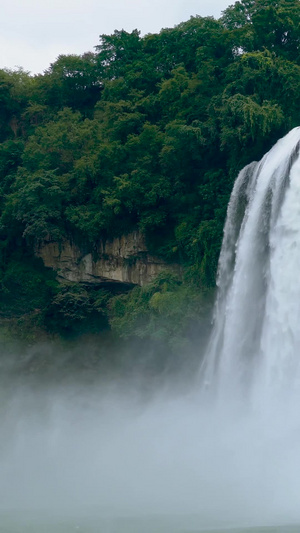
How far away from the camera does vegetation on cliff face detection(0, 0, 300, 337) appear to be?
21.9 meters

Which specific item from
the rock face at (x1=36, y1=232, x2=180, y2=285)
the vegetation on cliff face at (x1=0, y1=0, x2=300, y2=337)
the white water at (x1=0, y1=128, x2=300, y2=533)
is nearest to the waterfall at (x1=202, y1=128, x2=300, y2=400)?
the white water at (x1=0, y1=128, x2=300, y2=533)

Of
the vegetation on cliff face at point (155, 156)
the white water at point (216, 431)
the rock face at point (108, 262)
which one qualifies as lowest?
the white water at point (216, 431)

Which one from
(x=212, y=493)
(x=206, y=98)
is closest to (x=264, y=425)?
(x=212, y=493)

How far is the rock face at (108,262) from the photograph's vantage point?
24.2m

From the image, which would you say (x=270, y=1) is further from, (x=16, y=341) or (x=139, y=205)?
(x=16, y=341)

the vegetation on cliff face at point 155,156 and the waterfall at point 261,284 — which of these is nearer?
the waterfall at point 261,284

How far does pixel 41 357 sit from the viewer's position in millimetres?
25891

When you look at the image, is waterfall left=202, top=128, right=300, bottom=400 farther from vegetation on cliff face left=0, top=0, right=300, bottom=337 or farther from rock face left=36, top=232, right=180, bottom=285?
rock face left=36, top=232, right=180, bottom=285

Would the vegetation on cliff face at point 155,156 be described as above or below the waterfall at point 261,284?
above

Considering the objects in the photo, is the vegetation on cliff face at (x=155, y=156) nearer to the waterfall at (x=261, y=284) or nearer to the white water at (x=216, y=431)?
the waterfall at (x=261, y=284)

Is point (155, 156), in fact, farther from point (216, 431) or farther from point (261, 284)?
point (216, 431)

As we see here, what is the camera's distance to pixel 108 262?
83.4ft

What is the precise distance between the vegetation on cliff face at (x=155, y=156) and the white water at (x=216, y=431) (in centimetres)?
157

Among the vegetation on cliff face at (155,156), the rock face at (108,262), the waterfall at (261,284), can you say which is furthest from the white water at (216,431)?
the rock face at (108,262)
